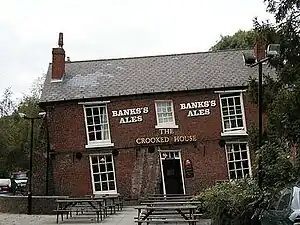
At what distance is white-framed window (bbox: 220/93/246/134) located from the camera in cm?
3284

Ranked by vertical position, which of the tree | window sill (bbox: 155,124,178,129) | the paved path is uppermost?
the tree

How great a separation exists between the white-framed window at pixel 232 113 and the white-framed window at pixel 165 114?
2.78 metres

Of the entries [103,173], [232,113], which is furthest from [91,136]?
[232,113]

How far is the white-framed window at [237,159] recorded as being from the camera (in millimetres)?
32688

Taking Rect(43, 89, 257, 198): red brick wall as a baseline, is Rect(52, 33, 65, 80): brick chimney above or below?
above

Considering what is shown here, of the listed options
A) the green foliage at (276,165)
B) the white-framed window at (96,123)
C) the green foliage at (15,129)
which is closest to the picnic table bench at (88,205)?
the white-framed window at (96,123)

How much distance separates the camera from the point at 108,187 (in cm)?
3269

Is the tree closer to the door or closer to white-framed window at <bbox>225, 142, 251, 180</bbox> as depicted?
white-framed window at <bbox>225, 142, 251, 180</bbox>

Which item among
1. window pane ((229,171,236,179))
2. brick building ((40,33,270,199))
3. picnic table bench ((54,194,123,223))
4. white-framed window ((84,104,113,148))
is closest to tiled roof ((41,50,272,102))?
brick building ((40,33,270,199))

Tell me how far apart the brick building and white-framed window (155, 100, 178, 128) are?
0.18ft

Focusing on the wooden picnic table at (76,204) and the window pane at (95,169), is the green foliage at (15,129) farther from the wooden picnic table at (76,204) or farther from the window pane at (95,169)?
the wooden picnic table at (76,204)

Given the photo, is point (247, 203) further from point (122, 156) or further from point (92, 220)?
point (122, 156)

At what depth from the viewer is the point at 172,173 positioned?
33.2 m

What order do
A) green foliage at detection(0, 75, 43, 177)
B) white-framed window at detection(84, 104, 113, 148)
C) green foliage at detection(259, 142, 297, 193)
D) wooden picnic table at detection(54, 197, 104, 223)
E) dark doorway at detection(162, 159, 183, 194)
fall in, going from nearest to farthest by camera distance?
green foliage at detection(259, 142, 297, 193)
wooden picnic table at detection(54, 197, 104, 223)
dark doorway at detection(162, 159, 183, 194)
white-framed window at detection(84, 104, 113, 148)
green foliage at detection(0, 75, 43, 177)
